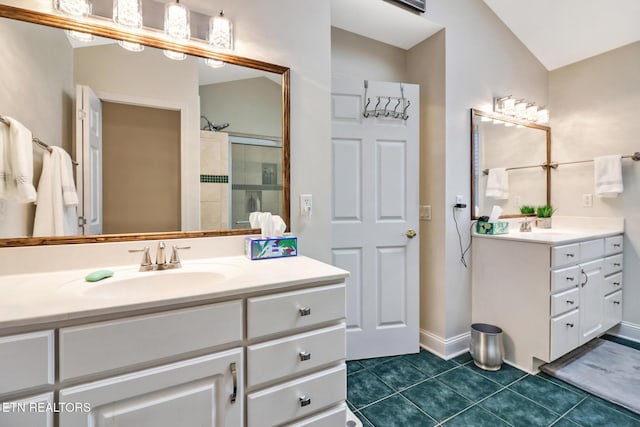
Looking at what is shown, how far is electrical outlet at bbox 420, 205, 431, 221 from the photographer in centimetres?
229

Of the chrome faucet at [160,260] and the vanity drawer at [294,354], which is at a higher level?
the chrome faucet at [160,260]

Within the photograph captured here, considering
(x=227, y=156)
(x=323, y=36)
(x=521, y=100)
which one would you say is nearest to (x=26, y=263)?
(x=227, y=156)

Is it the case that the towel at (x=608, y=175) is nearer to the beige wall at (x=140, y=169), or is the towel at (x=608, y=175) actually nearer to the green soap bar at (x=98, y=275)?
the beige wall at (x=140, y=169)

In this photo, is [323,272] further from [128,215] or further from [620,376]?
[620,376]

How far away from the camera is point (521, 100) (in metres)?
2.62

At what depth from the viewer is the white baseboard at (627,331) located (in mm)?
2441

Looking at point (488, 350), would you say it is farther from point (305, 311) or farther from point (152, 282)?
point (152, 282)

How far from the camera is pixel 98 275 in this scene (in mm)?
1094

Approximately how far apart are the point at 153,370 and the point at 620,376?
107 inches

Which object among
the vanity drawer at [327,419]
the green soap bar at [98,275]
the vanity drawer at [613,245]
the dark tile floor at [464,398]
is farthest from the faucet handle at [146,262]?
the vanity drawer at [613,245]

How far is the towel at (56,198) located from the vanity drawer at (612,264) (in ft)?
11.3

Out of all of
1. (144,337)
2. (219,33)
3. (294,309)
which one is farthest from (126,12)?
(294,309)

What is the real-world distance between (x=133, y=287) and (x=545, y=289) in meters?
2.30

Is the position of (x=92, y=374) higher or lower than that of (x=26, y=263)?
lower
